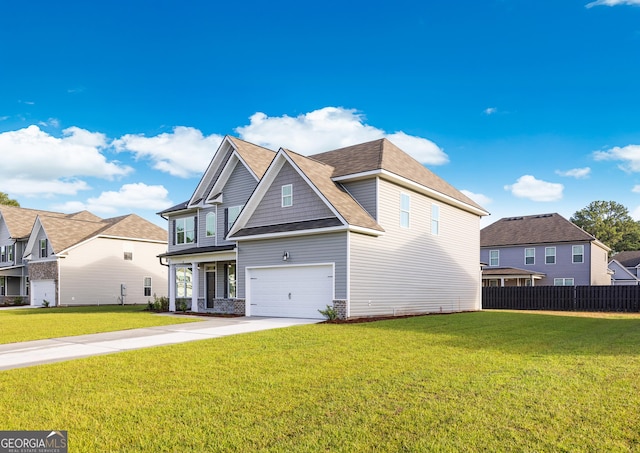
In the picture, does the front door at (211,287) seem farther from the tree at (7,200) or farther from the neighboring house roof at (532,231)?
the tree at (7,200)

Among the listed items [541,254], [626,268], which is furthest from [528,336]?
[626,268]

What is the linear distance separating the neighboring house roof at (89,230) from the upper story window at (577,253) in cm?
3300

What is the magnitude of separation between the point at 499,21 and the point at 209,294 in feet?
61.2

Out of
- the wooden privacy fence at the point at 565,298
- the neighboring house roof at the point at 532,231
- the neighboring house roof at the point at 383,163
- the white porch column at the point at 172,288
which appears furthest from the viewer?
the neighboring house roof at the point at 532,231

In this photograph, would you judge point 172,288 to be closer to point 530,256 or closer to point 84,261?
point 84,261

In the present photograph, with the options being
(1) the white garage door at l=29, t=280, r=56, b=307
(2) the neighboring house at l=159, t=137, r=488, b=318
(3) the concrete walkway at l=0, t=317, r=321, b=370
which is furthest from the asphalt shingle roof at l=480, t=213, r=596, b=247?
(1) the white garage door at l=29, t=280, r=56, b=307

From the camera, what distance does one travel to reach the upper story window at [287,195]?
65.5ft

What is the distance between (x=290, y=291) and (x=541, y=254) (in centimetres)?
2831

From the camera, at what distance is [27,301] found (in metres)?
38.7

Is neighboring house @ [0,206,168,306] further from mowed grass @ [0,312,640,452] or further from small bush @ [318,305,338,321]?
mowed grass @ [0,312,640,452]

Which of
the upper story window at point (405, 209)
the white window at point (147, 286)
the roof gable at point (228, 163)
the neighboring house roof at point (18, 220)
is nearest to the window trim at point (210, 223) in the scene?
the roof gable at point (228, 163)

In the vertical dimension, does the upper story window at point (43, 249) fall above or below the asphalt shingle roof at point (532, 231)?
below

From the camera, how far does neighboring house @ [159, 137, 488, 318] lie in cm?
1829

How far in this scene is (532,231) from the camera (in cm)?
4141
